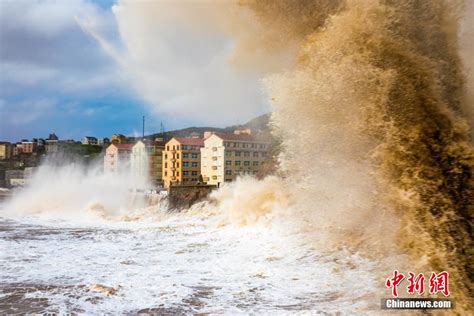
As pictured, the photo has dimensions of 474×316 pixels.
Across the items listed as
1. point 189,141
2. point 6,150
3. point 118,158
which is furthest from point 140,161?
point 6,150

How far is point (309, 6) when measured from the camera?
10039mm

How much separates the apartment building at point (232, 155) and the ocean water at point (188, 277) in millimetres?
37580

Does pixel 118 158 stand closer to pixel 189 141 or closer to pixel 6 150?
pixel 189 141

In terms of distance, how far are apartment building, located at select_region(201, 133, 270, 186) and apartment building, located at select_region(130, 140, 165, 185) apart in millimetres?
16066

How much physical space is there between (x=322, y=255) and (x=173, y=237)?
779 centimetres

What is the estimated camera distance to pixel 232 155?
180 feet

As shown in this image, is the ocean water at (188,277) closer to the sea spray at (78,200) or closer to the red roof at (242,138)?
the sea spray at (78,200)

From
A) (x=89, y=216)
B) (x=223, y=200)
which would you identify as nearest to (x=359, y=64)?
(x=223, y=200)

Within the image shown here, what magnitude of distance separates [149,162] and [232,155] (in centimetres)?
2060

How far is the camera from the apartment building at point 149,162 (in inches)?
2767

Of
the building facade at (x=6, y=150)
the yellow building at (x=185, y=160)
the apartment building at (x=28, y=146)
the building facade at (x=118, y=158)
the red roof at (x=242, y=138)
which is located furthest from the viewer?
the apartment building at (x=28, y=146)

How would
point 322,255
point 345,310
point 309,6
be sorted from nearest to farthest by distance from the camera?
point 345,310 → point 309,6 → point 322,255

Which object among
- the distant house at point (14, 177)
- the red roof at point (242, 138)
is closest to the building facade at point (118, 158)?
the distant house at point (14, 177)

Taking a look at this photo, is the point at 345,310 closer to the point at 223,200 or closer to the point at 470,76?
the point at 470,76
